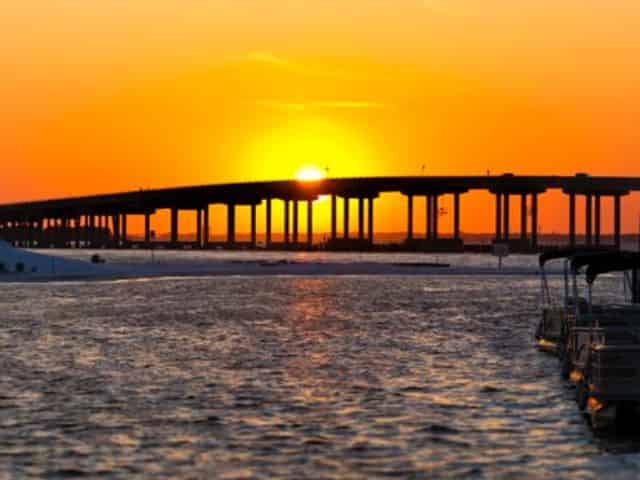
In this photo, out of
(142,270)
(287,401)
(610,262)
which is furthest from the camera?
(142,270)

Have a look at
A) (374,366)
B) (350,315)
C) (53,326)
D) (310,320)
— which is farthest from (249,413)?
(350,315)

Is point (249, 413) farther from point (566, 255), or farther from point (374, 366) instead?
point (566, 255)

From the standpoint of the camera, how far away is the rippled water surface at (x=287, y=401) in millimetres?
17875

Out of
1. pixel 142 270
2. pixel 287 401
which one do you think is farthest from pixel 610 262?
pixel 142 270

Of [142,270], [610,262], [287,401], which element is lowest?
[142,270]

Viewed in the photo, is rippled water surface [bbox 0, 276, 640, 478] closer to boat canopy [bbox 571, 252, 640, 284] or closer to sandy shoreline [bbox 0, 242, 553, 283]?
boat canopy [bbox 571, 252, 640, 284]

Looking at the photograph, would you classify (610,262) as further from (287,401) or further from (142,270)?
(142,270)

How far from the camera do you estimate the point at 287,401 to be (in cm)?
2398

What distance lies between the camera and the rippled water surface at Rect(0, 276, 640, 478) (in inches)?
704

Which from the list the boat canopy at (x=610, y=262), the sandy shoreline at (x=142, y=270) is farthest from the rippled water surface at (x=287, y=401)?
the sandy shoreline at (x=142, y=270)

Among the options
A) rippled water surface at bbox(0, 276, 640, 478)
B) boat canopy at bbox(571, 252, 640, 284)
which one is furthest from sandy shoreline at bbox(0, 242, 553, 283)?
boat canopy at bbox(571, 252, 640, 284)

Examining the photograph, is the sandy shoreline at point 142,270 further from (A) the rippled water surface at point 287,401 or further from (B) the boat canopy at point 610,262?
(B) the boat canopy at point 610,262

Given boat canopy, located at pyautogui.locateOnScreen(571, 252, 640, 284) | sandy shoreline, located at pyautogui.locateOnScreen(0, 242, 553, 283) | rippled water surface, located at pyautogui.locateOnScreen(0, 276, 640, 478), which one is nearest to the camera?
rippled water surface, located at pyautogui.locateOnScreen(0, 276, 640, 478)

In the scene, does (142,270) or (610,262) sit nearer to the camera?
(610,262)
